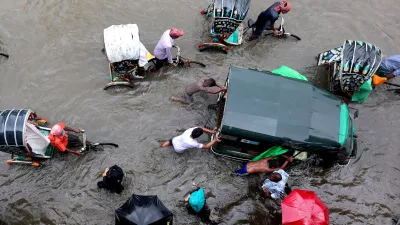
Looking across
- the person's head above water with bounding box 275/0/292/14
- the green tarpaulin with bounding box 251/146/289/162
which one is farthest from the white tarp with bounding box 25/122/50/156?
the person's head above water with bounding box 275/0/292/14

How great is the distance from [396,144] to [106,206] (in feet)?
25.1

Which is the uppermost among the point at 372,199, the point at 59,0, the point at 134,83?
the point at 59,0

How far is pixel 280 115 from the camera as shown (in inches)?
240

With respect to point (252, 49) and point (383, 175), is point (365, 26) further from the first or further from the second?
point (383, 175)

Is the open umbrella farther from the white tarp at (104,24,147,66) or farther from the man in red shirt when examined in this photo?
the white tarp at (104,24,147,66)

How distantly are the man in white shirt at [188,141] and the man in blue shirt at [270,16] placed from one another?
431 cm

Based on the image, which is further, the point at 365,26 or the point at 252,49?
the point at 365,26

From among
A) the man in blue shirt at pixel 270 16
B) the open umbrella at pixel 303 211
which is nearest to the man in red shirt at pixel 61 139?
the open umbrella at pixel 303 211

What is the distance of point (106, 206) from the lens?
22.9ft

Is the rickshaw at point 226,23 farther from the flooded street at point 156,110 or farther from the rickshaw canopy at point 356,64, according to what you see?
the rickshaw canopy at point 356,64

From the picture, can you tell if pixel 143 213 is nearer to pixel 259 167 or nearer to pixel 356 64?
pixel 259 167

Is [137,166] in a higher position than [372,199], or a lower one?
higher

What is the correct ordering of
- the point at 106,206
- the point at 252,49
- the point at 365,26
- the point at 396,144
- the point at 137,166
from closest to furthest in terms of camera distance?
the point at 106,206
the point at 137,166
the point at 396,144
the point at 252,49
the point at 365,26

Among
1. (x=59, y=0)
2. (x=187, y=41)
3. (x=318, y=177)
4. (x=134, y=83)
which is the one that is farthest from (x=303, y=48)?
(x=59, y=0)
